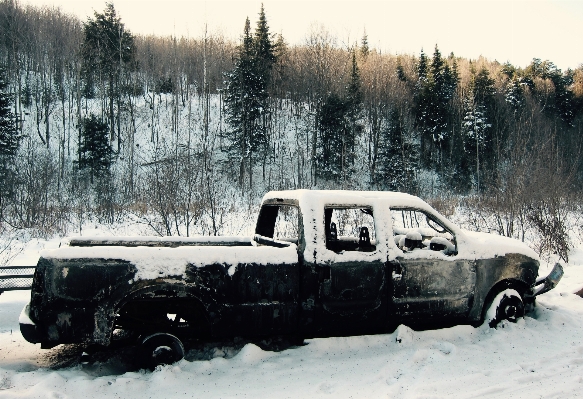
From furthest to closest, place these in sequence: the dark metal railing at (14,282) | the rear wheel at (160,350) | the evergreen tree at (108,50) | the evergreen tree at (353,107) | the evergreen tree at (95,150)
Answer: the evergreen tree at (108,50)
the evergreen tree at (353,107)
the evergreen tree at (95,150)
the dark metal railing at (14,282)
the rear wheel at (160,350)

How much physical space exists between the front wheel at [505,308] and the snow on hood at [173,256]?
9.27 ft

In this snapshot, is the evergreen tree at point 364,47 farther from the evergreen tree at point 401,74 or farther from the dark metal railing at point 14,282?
the dark metal railing at point 14,282

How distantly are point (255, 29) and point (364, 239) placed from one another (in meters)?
44.0

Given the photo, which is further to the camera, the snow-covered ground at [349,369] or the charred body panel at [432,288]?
the charred body panel at [432,288]

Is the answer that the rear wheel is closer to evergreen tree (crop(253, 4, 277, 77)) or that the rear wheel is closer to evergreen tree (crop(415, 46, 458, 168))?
evergreen tree (crop(253, 4, 277, 77))

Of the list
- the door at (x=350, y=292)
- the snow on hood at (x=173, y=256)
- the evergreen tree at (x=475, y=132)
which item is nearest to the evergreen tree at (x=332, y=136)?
the evergreen tree at (x=475, y=132)

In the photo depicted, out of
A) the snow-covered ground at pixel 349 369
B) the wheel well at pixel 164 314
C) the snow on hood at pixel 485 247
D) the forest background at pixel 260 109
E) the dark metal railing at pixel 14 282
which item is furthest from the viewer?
the forest background at pixel 260 109

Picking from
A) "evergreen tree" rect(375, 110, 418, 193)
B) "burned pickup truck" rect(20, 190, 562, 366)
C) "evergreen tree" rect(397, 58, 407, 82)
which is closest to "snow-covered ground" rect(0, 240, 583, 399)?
"burned pickup truck" rect(20, 190, 562, 366)

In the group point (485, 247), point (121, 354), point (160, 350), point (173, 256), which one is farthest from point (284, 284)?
point (485, 247)

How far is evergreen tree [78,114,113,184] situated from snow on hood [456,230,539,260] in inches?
1284

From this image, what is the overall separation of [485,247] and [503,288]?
2.31ft

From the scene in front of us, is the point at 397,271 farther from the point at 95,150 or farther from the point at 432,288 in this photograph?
the point at 95,150

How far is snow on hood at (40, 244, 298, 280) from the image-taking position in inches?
164

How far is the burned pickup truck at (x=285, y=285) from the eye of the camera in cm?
414
